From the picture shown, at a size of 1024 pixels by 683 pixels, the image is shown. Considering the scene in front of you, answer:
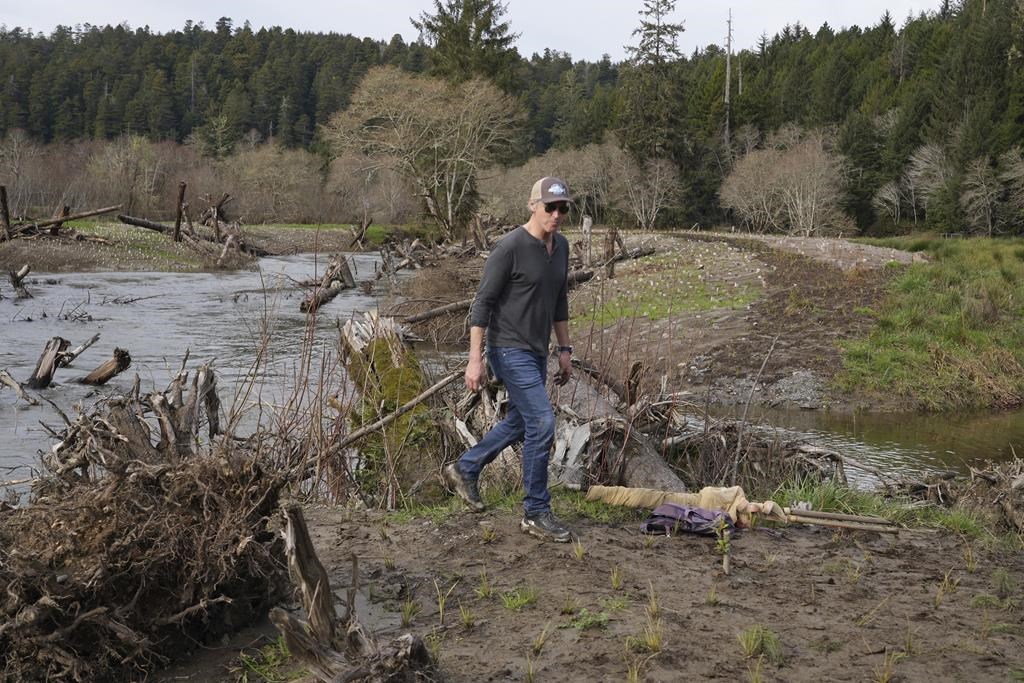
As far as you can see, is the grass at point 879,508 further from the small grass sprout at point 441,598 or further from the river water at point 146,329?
the river water at point 146,329

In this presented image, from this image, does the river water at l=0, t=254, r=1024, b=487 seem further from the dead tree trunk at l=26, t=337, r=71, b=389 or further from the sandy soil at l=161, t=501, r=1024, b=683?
the sandy soil at l=161, t=501, r=1024, b=683

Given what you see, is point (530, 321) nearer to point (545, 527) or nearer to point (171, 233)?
point (545, 527)

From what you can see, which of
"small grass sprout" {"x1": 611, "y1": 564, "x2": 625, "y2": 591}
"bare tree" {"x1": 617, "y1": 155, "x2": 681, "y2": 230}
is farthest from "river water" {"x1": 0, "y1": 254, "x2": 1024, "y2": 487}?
"bare tree" {"x1": 617, "y1": 155, "x2": 681, "y2": 230}

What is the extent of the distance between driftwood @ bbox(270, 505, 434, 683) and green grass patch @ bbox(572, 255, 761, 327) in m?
14.4

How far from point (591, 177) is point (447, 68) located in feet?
39.7

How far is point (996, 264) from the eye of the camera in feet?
75.4

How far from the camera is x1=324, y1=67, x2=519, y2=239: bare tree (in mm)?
45781

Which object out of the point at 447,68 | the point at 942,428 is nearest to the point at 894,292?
the point at 942,428

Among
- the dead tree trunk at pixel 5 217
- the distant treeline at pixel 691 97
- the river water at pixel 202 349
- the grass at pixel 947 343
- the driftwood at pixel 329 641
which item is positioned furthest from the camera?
the distant treeline at pixel 691 97

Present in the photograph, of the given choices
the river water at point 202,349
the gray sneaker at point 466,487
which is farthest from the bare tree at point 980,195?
the gray sneaker at point 466,487

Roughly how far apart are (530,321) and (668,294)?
16662 millimetres

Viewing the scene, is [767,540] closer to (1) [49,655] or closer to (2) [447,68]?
(1) [49,655]

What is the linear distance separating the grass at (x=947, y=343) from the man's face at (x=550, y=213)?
11185 millimetres

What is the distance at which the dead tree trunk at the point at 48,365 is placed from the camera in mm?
12789
